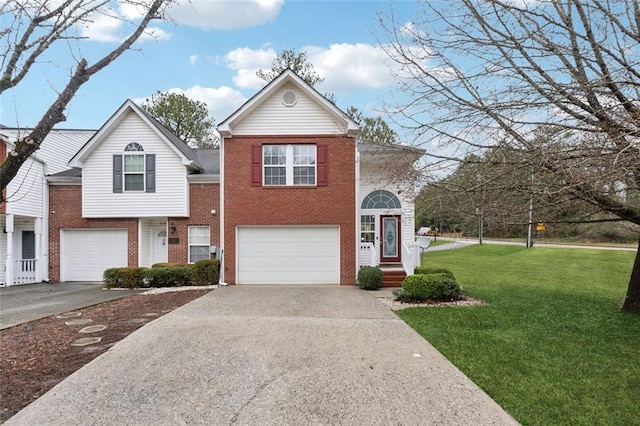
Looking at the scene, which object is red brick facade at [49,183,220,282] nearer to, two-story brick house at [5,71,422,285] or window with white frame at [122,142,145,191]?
two-story brick house at [5,71,422,285]

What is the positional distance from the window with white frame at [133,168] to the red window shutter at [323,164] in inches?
283

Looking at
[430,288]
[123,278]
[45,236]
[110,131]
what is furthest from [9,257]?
[430,288]

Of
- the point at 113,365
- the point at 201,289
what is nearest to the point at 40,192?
the point at 201,289

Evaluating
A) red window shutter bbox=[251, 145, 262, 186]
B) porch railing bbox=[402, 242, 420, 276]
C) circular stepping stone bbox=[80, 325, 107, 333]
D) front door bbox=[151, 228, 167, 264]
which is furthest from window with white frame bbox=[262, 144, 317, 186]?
circular stepping stone bbox=[80, 325, 107, 333]

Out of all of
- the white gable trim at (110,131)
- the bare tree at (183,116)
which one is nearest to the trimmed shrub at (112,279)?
the white gable trim at (110,131)

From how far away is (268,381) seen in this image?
471 cm

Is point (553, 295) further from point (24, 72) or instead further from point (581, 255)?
point (581, 255)

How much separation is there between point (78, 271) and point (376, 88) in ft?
48.1

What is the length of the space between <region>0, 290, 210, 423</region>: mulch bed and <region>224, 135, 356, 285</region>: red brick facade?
4.17m

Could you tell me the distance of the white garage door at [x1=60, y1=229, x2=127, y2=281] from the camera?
15.9 m

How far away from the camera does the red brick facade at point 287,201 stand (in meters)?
13.4

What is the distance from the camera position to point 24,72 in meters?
3.79

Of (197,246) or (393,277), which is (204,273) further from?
(393,277)

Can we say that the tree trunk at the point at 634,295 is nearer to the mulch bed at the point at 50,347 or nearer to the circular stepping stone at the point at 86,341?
the mulch bed at the point at 50,347
